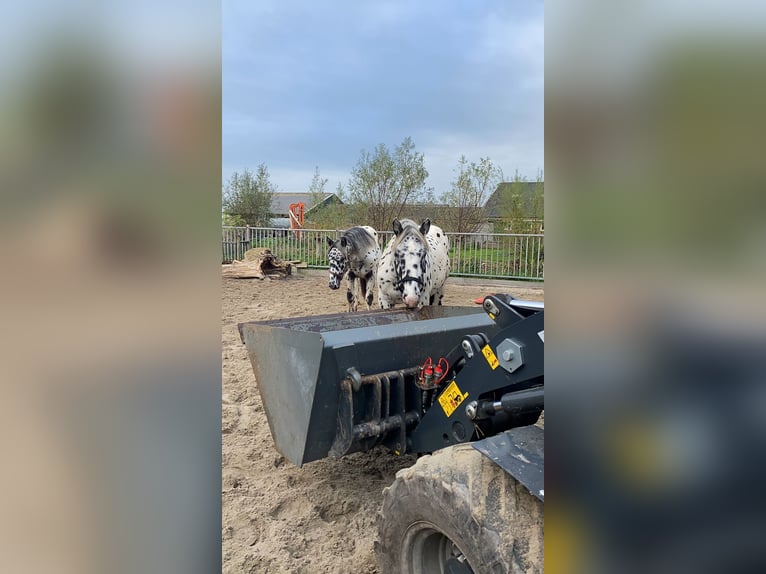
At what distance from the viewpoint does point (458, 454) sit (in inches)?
75.2

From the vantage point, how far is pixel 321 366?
2.85m

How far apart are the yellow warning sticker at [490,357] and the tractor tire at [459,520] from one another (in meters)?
0.43

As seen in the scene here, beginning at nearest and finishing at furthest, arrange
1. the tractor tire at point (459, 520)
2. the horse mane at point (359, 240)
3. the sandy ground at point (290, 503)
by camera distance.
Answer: the tractor tire at point (459, 520)
the sandy ground at point (290, 503)
the horse mane at point (359, 240)

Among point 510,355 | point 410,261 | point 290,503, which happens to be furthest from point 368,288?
point 510,355

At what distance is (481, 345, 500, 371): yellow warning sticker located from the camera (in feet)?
7.43

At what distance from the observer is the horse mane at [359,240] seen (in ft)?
28.0

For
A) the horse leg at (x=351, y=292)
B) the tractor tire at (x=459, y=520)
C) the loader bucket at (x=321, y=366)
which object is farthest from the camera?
the horse leg at (x=351, y=292)

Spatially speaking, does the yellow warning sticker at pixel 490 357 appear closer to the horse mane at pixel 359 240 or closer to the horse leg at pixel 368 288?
the horse mane at pixel 359 240

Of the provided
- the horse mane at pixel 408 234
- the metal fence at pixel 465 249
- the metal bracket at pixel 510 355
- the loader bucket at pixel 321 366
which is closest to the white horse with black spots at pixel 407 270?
the horse mane at pixel 408 234

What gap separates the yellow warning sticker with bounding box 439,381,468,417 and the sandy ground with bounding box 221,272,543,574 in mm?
851

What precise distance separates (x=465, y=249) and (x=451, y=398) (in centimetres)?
1337
